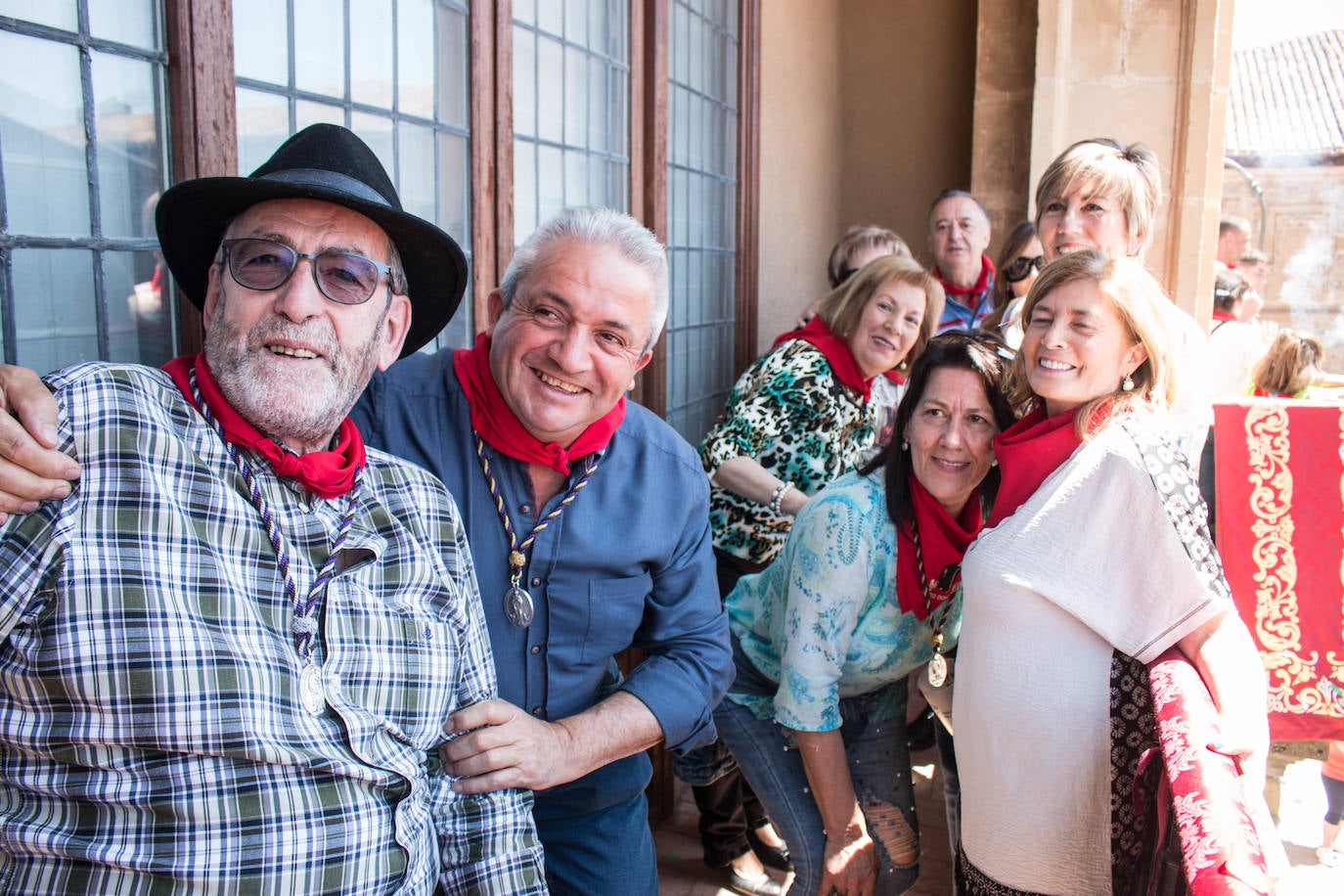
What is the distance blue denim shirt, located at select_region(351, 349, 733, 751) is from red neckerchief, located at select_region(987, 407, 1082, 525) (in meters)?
0.69

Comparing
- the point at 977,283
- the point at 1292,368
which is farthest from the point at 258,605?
Answer: the point at 1292,368

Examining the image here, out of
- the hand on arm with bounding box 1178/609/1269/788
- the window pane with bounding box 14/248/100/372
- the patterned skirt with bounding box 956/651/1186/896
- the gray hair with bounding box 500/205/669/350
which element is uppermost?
the gray hair with bounding box 500/205/669/350

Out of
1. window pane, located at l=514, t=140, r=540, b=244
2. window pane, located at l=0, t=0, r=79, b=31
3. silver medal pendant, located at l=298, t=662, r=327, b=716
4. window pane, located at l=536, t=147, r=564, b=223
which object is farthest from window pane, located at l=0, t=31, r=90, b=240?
window pane, located at l=536, t=147, r=564, b=223

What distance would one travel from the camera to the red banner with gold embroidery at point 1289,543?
338cm

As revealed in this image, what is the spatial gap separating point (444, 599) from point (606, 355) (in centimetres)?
58

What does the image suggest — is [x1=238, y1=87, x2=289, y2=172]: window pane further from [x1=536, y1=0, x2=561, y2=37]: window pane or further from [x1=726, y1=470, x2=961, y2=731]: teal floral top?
[x1=726, y1=470, x2=961, y2=731]: teal floral top

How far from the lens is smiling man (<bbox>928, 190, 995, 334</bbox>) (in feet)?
14.9

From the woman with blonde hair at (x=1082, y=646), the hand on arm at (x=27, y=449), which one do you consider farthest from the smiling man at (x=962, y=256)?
the hand on arm at (x=27, y=449)

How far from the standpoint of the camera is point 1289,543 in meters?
3.45

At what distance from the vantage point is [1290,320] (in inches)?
1125

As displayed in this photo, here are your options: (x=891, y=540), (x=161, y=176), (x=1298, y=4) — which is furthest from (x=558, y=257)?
(x=1298, y=4)

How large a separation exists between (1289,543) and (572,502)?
9.06 feet

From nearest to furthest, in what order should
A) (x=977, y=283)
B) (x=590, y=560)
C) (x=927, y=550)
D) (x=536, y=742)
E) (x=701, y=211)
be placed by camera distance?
(x=536, y=742)
(x=590, y=560)
(x=927, y=550)
(x=977, y=283)
(x=701, y=211)

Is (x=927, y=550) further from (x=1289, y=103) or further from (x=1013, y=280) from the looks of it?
(x=1289, y=103)
